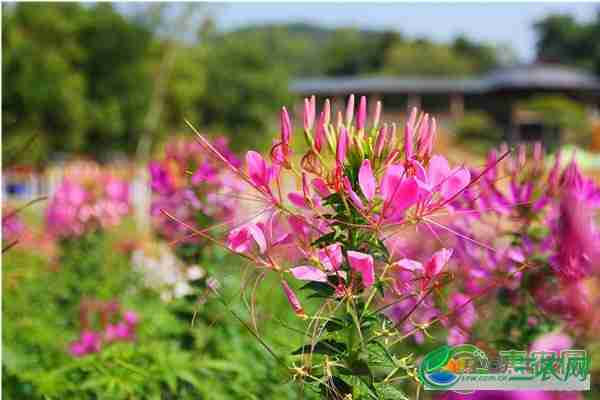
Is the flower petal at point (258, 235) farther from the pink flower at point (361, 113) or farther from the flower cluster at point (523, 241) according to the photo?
the flower cluster at point (523, 241)

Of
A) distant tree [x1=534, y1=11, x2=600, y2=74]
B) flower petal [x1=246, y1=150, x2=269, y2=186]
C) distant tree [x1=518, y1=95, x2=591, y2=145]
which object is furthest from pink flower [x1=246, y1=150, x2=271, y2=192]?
distant tree [x1=534, y1=11, x2=600, y2=74]

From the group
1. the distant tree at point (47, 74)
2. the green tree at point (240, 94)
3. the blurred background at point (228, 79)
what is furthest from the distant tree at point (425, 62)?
the distant tree at point (47, 74)

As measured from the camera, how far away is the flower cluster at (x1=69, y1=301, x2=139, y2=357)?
256 centimetres

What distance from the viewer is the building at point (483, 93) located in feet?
131

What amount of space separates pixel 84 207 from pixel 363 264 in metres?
3.11

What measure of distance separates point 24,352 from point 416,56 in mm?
50902

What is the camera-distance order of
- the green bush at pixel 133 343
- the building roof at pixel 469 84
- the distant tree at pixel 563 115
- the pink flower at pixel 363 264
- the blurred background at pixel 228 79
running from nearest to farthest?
the pink flower at pixel 363 264
the green bush at pixel 133 343
the blurred background at pixel 228 79
the distant tree at pixel 563 115
the building roof at pixel 469 84

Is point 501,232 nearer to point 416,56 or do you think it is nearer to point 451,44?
point 416,56

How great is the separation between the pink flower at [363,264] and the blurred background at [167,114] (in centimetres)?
42

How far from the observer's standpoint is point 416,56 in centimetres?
5162

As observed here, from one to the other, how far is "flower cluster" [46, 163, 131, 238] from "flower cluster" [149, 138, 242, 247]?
3.85 ft

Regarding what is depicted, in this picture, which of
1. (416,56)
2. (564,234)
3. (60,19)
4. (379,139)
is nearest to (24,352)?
(379,139)

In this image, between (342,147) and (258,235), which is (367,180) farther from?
(258,235)

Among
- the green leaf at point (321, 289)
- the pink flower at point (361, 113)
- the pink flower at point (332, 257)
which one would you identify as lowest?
the green leaf at point (321, 289)
